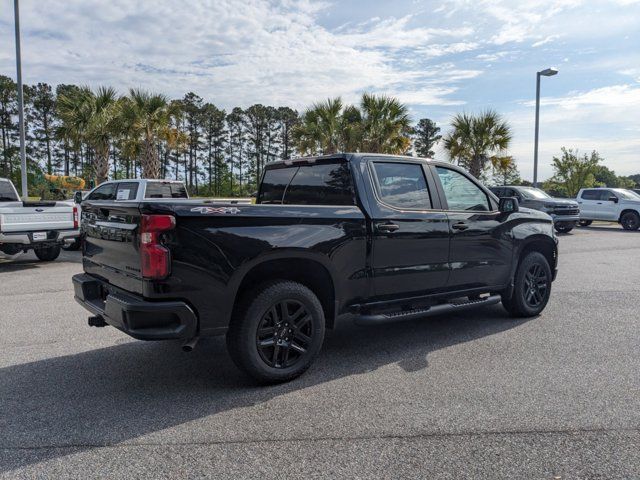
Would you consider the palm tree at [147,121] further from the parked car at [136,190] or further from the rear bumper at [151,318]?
the rear bumper at [151,318]

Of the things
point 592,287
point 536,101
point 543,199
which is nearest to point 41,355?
point 592,287

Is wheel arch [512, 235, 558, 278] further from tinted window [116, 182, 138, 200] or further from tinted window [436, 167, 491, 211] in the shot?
tinted window [116, 182, 138, 200]

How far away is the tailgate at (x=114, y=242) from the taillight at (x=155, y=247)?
11 centimetres

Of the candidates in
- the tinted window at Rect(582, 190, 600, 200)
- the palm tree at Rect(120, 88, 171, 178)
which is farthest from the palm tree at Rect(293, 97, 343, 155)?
the tinted window at Rect(582, 190, 600, 200)

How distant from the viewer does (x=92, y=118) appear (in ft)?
78.4

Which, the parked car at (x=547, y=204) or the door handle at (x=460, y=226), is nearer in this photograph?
the door handle at (x=460, y=226)

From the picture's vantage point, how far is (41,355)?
480 cm

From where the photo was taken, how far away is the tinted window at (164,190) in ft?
39.8

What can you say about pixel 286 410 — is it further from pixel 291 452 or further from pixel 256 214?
pixel 256 214

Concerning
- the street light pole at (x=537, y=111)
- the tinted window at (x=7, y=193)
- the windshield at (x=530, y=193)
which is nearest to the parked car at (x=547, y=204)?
the windshield at (x=530, y=193)

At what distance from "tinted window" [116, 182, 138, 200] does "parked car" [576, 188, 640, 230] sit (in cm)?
1956

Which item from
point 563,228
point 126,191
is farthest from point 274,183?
point 563,228

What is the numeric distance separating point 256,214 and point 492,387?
2.27 meters

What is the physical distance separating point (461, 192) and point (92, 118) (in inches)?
890
